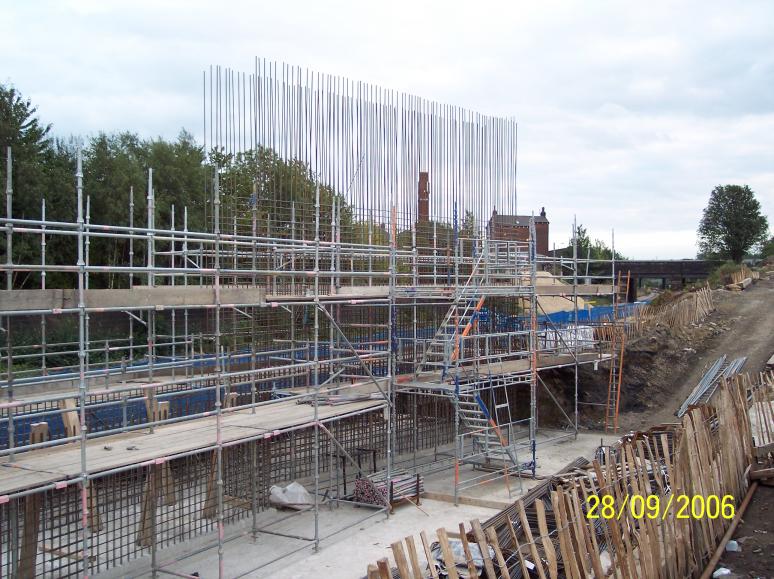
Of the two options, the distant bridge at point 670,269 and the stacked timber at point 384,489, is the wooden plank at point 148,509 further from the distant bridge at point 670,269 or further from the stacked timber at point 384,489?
the distant bridge at point 670,269

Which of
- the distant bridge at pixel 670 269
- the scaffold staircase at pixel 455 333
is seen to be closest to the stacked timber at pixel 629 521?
the scaffold staircase at pixel 455 333

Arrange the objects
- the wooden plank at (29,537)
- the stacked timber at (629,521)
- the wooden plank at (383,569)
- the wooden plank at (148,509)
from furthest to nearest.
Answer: the wooden plank at (148,509) → the wooden plank at (29,537) → the stacked timber at (629,521) → the wooden plank at (383,569)

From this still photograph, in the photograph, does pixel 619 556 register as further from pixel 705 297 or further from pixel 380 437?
pixel 705 297

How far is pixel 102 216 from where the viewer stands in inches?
1121

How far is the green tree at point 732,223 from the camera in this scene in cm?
6431

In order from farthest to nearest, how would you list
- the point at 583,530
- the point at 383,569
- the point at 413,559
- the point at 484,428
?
1. the point at 484,428
2. the point at 583,530
3. the point at 413,559
4. the point at 383,569

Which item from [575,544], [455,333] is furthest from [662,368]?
[575,544]

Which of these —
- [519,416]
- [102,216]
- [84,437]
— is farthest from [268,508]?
[102,216]

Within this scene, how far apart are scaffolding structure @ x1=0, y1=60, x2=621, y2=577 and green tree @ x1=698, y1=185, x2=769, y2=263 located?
167 ft

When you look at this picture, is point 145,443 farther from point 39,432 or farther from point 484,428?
point 484,428

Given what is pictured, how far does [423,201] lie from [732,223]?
56.0m

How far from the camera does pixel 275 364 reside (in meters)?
15.5

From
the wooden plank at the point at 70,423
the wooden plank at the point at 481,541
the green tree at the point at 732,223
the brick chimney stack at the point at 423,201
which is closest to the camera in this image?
the wooden plank at the point at 481,541

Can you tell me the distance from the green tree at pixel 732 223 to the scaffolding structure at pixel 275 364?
5104cm
